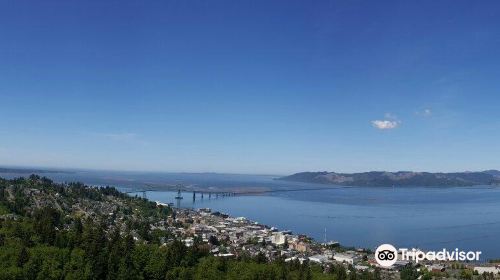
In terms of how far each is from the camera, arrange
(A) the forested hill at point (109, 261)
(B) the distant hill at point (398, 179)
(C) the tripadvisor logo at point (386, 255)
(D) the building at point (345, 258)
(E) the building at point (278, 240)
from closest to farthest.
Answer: (A) the forested hill at point (109, 261) < (C) the tripadvisor logo at point (386, 255) < (D) the building at point (345, 258) < (E) the building at point (278, 240) < (B) the distant hill at point (398, 179)

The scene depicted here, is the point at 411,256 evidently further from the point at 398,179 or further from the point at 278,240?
the point at 398,179

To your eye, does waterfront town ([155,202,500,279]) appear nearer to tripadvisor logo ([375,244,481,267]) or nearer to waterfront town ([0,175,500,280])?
waterfront town ([0,175,500,280])

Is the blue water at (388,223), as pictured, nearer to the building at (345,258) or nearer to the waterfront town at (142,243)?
the waterfront town at (142,243)

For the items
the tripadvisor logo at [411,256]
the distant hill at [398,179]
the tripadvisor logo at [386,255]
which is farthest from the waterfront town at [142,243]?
the distant hill at [398,179]

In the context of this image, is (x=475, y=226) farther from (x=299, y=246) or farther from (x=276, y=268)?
(x=276, y=268)

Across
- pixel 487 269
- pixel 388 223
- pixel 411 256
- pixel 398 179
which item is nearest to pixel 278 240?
pixel 411 256
